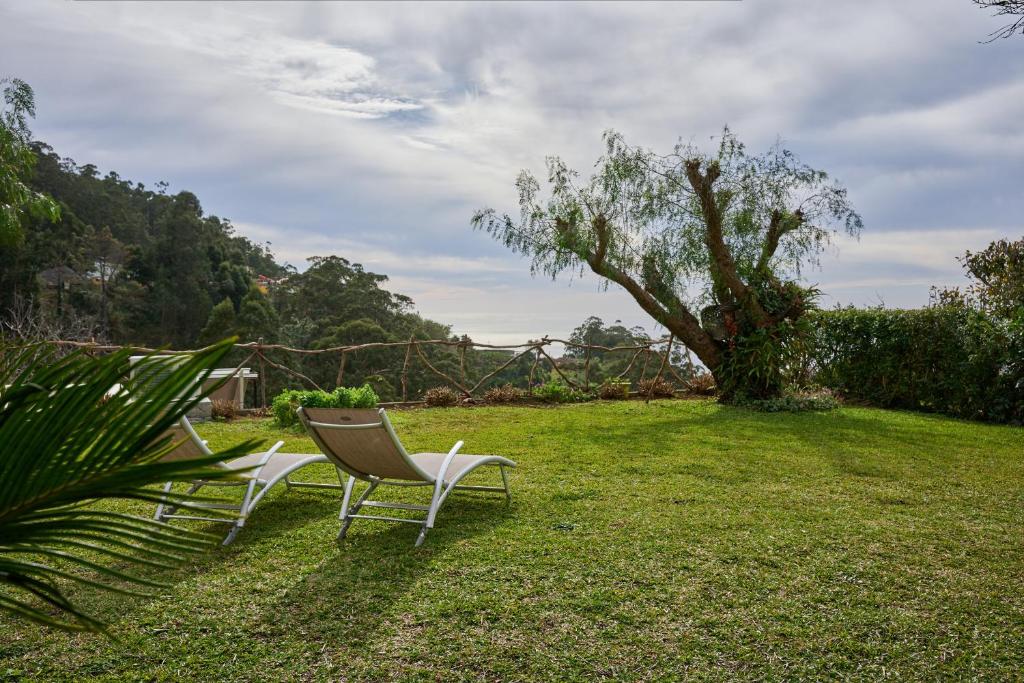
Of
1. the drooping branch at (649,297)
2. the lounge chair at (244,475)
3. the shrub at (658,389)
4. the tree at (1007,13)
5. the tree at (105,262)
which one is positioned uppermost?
the tree at (105,262)

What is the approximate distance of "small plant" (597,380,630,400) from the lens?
1295 cm

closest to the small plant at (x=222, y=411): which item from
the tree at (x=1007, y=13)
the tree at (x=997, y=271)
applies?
the tree at (x=1007, y=13)

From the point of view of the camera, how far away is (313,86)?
10297 millimetres

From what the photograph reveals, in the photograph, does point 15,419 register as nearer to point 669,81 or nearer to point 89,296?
point 669,81

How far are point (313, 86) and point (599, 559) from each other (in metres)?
8.65

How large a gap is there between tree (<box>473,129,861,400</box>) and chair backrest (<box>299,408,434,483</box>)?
820 centimetres

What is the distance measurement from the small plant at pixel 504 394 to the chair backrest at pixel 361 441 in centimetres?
748

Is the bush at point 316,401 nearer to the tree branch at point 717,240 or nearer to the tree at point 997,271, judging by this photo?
the tree branch at point 717,240

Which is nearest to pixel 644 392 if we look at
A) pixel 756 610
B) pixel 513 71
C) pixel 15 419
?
pixel 513 71

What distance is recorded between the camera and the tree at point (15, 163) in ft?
36.2

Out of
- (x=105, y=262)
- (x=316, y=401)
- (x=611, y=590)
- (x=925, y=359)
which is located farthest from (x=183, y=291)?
(x=611, y=590)

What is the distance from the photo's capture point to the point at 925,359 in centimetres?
1112

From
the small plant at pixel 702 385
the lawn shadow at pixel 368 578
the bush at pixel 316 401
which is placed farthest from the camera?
the small plant at pixel 702 385

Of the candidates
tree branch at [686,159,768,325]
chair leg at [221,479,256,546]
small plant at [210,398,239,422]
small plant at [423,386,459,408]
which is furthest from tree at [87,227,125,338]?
chair leg at [221,479,256,546]
